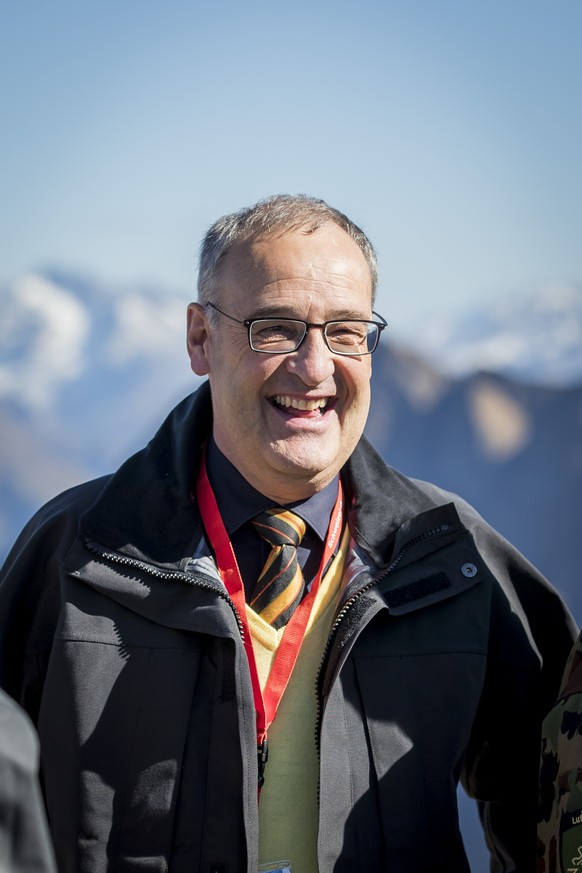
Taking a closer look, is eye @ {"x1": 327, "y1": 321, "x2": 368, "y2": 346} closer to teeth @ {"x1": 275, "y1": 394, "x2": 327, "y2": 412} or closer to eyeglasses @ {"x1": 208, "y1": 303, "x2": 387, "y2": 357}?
eyeglasses @ {"x1": 208, "y1": 303, "x2": 387, "y2": 357}

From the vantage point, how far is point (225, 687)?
2283 millimetres

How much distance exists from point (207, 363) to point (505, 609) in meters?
0.97

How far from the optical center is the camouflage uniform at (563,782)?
6.53 feet

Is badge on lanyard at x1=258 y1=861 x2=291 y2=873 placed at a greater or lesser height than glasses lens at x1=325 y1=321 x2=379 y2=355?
lesser

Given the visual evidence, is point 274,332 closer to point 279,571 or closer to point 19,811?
point 279,571

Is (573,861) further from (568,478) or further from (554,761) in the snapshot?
(568,478)

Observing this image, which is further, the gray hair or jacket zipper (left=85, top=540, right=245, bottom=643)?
the gray hair

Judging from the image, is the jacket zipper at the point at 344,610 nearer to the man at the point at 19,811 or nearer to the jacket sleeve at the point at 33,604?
the jacket sleeve at the point at 33,604

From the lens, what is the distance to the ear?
107 inches

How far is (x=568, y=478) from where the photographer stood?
610 centimetres

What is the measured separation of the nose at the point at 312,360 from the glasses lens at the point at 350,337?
30mm

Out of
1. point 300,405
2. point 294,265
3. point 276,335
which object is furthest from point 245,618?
point 294,265

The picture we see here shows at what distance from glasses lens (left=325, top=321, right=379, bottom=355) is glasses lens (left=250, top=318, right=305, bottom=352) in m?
0.07

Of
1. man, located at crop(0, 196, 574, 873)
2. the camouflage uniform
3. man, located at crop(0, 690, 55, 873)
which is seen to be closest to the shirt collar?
man, located at crop(0, 196, 574, 873)
